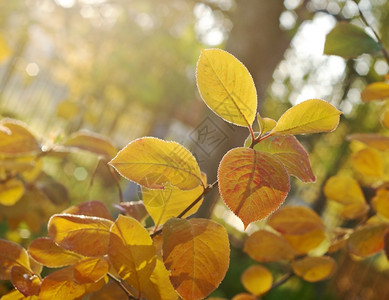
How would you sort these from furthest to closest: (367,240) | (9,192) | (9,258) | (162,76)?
(162,76) → (9,192) → (367,240) → (9,258)

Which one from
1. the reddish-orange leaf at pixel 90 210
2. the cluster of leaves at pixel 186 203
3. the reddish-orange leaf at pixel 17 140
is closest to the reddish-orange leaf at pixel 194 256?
the cluster of leaves at pixel 186 203

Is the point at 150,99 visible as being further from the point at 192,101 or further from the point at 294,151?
the point at 294,151

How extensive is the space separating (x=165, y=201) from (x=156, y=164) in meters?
0.06

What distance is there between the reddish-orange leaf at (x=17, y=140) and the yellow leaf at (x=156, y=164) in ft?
0.93

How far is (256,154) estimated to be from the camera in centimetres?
33

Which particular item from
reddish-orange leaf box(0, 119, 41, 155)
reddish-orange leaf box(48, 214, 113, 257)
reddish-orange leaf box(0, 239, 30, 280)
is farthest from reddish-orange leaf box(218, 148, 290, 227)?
reddish-orange leaf box(0, 119, 41, 155)

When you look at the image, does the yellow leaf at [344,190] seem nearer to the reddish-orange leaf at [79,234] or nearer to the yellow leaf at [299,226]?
the yellow leaf at [299,226]

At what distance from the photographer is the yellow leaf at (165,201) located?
395mm

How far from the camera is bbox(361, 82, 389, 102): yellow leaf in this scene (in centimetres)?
55

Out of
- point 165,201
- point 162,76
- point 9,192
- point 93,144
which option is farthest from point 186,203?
point 162,76

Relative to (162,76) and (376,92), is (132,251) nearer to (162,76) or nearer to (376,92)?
(376,92)

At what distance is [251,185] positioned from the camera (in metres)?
0.32

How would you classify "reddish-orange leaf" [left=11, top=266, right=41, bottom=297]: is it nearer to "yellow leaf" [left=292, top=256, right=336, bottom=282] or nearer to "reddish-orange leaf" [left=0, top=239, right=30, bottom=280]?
"reddish-orange leaf" [left=0, top=239, right=30, bottom=280]

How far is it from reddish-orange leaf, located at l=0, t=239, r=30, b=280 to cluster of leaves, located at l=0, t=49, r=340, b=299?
1.0 inches
